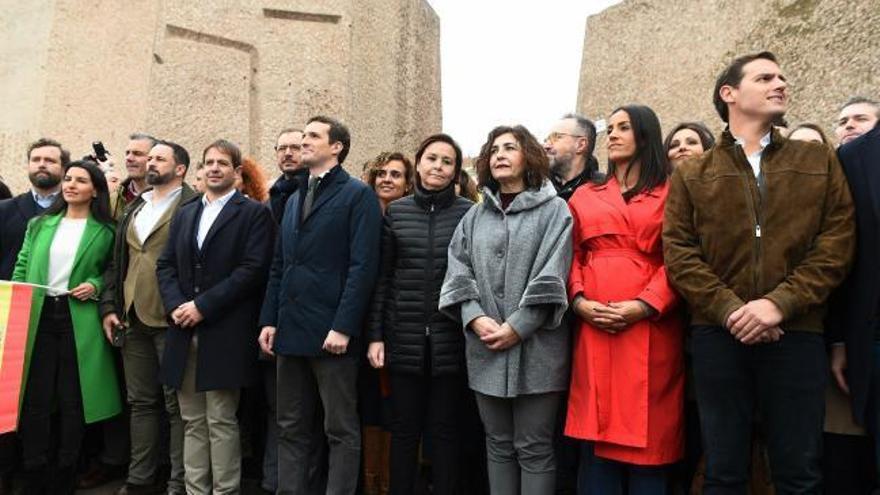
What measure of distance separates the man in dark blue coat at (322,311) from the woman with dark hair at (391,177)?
1.81 feet

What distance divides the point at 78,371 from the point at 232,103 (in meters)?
3.48

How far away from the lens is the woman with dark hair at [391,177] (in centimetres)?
372

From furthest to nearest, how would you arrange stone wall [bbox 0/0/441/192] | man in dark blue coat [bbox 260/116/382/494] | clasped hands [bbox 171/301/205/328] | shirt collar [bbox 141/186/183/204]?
stone wall [bbox 0/0/441/192] → shirt collar [bbox 141/186/183/204] → clasped hands [bbox 171/301/205/328] → man in dark blue coat [bbox 260/116/382/494]

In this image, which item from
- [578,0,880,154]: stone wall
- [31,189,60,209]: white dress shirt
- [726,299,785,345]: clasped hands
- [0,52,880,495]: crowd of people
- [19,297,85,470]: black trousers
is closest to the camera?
[726,299,785,345]: clasped hands

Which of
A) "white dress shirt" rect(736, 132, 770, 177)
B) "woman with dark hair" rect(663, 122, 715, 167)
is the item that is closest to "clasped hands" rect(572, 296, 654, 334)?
"white dress shirt" rect(736, 132, 770, 177)

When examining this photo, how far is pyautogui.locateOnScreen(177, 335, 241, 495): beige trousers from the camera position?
3146 mm

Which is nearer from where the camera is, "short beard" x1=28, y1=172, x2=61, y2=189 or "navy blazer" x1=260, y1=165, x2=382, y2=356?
A: "navy blazer" x1=260, y1=165, x2=382, y2=356

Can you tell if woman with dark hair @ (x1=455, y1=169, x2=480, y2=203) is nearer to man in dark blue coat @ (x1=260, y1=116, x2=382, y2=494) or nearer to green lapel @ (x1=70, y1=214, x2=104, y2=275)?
man in dark blue coat @ (x1=260, y1=116, x2=382, y2=494)

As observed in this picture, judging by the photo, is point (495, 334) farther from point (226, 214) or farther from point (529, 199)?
point (226, 214)

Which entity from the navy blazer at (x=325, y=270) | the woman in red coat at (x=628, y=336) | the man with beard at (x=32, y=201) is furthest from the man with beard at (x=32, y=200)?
the woman in red coat at (x=628, y=336)

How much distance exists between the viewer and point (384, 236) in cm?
306

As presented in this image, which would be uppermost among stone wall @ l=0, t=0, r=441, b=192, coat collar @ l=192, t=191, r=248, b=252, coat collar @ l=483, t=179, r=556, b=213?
stone wall @ l=0, t=0, r=441, b=192

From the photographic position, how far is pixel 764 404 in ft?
7.08

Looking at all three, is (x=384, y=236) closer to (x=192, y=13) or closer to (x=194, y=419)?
(x=194, y=419)
